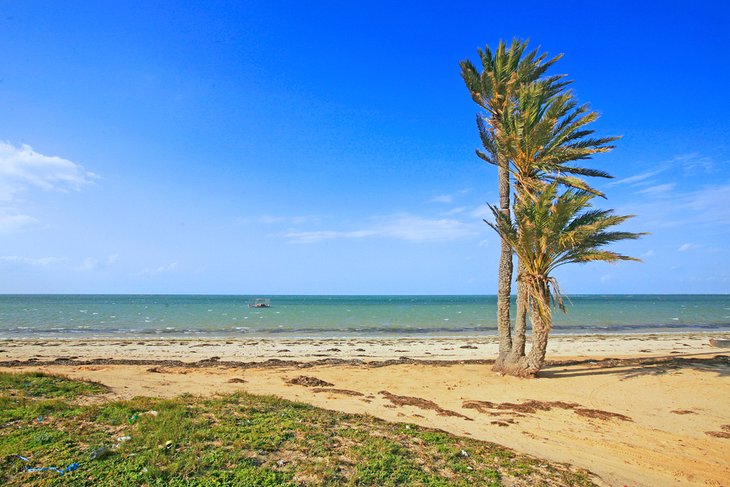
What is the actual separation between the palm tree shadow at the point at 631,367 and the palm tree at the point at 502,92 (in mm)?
2368

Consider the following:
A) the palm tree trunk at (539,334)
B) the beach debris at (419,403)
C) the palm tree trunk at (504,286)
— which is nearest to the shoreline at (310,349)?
the palm tree trunk at (504,286)

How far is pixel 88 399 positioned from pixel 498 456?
7.77 meters

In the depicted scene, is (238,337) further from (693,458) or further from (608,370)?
(693,458)

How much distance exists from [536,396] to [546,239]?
4659 millimetres

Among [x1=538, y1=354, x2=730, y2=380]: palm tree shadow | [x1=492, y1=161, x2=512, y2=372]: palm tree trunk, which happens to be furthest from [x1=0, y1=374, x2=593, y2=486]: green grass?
[x1=538, y1=354, x2=730, y2=380]: palm tree shadow

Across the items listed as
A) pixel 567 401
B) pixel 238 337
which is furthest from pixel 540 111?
pixel 238 337

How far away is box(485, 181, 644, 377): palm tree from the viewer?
40.6 ft

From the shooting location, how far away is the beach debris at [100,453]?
526cm

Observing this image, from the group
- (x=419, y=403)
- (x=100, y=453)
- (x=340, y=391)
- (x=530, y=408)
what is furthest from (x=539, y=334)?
(x=100, y=453)

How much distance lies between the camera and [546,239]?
1262cm

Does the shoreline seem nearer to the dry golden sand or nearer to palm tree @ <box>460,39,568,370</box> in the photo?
the dry golden sand

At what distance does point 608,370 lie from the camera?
1491 cm

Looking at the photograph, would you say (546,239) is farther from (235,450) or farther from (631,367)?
(235,450)

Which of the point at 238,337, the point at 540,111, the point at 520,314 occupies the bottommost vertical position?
the point at 238,337
